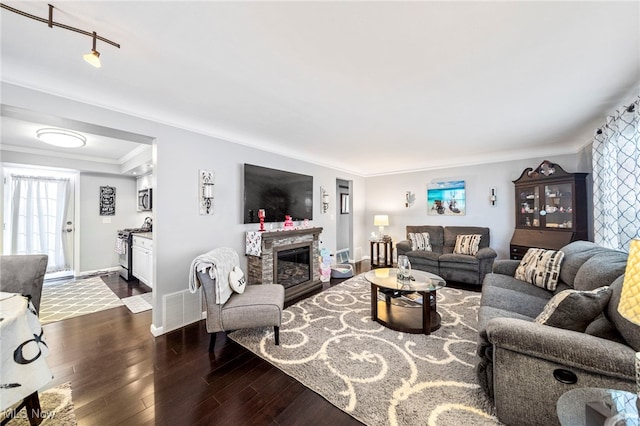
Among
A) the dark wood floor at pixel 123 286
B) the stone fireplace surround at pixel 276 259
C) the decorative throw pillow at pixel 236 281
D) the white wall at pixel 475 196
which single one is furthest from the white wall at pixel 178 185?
the white wall at pixel 475 196

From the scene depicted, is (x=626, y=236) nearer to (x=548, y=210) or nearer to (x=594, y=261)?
(x=594, y=261)

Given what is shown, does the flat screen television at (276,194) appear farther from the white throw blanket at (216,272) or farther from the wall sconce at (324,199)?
the white throw blanket at (216,272)

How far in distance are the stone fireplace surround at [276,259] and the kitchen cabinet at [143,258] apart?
69.2 inches

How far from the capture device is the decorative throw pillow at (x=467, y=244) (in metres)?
4.24

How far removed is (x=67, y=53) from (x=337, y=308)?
3.40 m

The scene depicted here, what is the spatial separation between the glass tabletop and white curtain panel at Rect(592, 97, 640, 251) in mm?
1831

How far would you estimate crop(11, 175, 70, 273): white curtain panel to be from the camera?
410 cm

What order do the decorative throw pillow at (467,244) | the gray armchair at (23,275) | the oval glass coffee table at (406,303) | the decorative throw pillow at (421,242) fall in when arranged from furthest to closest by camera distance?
the decorative throw pillow at (421,242) → the decorative throw pillow at (467,244) → the oval glass coffee table at (406,303) → the gray armchair at (23,275)

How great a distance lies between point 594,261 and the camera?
6.26 feet

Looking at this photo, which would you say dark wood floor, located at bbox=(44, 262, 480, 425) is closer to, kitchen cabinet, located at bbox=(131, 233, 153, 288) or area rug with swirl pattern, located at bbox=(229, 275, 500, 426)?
area rug with swirl pattern, located at bbox=(229, 275, 500, 426)

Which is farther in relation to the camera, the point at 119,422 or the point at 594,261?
the point at 594,261

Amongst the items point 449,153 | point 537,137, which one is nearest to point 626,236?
point 537,137

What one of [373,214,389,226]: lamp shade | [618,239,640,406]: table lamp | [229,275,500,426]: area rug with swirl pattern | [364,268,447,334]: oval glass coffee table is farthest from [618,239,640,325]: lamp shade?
[373,214,389,226]: lamp shade

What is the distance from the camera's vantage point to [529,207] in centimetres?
397
